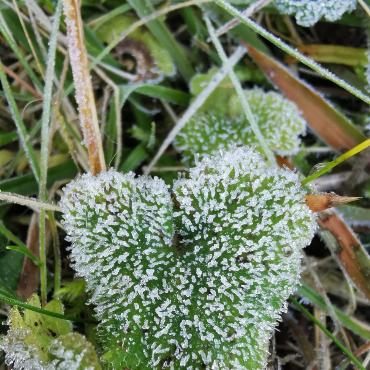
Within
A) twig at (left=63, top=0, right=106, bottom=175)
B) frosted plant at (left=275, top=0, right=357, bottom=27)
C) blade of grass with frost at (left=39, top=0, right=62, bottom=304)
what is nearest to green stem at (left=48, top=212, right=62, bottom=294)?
blade of grass with frost at (left=39, top=0, right=62, bottom=304)

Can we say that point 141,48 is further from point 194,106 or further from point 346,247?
point 346,247

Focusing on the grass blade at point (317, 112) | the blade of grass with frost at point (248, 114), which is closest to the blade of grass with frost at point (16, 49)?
the blade of grass with frost at point (248, 114)

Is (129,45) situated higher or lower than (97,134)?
higher

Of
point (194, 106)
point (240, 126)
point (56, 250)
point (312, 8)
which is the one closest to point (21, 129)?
point (56, 250)

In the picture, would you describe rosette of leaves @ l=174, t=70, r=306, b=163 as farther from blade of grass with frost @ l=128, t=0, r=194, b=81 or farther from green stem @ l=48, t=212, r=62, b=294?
green stem @ l=48, t=212, r=62, b=294

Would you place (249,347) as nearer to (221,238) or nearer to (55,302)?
(221,238)

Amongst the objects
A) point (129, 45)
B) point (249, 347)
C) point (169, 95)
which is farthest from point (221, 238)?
point (129, 45)

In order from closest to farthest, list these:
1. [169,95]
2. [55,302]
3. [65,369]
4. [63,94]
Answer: [65,369] < [55,302] < [63,94] < [169,95]
